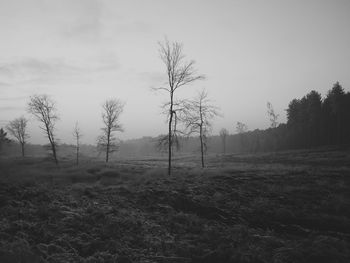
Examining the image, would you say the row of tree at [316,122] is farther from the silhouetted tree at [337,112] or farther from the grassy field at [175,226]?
the grassy field at [175,226]

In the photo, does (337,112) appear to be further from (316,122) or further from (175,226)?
(175,226)

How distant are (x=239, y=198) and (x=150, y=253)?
714 centimetres

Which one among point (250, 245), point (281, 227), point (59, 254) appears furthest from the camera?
point (281, 227)

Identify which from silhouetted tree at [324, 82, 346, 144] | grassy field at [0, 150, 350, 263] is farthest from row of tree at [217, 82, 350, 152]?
grassy field at [0, 150, 350, 263]

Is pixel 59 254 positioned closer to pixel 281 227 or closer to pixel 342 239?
pixel 281 227

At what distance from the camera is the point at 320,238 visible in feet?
25.3

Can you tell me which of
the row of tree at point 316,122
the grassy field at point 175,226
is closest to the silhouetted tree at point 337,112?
the row of tree at point 316,122

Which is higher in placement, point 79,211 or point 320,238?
point 79,211

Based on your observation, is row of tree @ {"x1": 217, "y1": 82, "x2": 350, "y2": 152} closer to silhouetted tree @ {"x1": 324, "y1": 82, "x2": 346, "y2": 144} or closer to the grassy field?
silhouetted tree @ {"x1": 324, "y1": 82, "x2": 346, "y2": 144}

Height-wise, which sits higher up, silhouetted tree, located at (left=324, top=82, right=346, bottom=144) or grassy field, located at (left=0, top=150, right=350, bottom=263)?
silhouetted tree, located at (left=324, top=82, right=346, bottom=144)

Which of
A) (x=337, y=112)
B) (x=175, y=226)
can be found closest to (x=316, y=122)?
(x=337, y=112)

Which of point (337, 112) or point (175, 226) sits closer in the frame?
point (175, 226)

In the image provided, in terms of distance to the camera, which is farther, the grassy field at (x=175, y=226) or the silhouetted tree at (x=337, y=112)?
the silhouetted tree at (x=337, y=112)

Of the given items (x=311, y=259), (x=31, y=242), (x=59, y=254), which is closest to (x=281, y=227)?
(x=311, y=259)
